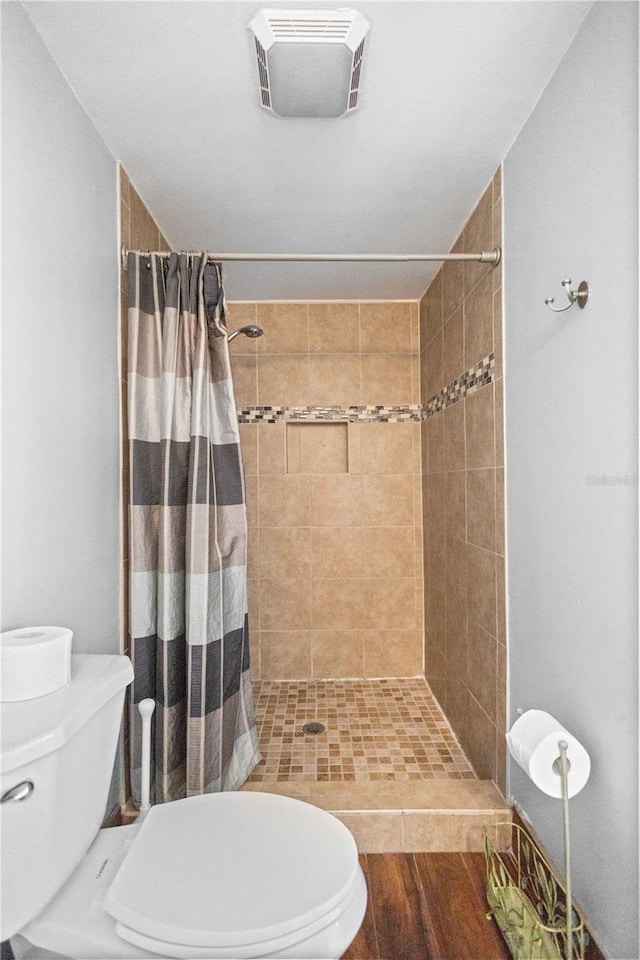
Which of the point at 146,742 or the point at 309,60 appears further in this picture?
the point at 146,742

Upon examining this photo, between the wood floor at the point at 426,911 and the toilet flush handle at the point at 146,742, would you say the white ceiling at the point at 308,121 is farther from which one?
the wood floor at the point at 426,911

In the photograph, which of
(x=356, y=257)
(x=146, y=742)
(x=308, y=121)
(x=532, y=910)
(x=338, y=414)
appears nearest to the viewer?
(x=532, y=910)

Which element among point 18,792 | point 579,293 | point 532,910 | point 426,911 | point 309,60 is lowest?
point 426,911

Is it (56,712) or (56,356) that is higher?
(56,356)

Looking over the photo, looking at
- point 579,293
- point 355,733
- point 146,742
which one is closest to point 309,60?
point 579,293

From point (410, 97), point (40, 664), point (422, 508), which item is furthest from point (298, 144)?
point (422, 508)

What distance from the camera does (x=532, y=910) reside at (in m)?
1.30

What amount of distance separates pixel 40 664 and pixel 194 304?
1257mm

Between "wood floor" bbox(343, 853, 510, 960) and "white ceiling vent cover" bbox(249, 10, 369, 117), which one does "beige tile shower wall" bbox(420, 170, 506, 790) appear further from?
"white ceiling vent cover" bbox(249, 10, 369, 117)

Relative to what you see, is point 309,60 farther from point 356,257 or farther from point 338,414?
point 338,414

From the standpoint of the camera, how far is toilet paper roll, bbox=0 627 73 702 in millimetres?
979

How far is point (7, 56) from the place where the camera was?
3.68 ft

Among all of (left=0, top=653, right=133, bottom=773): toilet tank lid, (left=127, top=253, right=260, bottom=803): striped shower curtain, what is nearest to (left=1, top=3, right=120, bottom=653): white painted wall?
(left=127, top=253, right=260, bottom=803): striped shower curtain

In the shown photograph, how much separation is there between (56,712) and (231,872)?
0.46m
